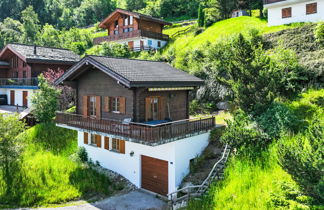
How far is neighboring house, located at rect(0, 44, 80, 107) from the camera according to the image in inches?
1277

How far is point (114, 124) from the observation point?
1573 centimetres

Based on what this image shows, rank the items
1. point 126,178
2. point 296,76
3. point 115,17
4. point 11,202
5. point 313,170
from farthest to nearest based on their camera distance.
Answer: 1. point 115,17
2. point 296,76
3. point 126,178
4. point 11,202
5. point 313,170

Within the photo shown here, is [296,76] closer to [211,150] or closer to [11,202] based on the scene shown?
[211,150]

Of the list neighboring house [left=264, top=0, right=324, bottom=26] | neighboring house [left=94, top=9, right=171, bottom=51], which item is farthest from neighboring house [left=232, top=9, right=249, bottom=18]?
neighboring house [left=264, top=0, right=324, bottom=26]

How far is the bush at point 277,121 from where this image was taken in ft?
48.1

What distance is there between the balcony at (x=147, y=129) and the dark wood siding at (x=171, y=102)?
1000 millimetres

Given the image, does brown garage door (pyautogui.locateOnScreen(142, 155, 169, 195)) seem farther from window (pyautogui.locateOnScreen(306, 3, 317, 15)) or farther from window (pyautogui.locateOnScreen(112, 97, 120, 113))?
window (pyautogui.locateOnScreen(306, 3, 317, 15))

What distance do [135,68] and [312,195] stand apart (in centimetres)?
1181

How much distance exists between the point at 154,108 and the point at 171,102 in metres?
1.43

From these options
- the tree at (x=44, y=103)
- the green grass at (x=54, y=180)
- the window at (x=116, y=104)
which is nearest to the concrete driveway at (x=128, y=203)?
the green grass at (x=54, y=180)

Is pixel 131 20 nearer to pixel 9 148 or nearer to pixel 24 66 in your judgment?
pixel 24 66

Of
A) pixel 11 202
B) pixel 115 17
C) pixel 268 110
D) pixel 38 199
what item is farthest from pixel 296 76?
pixel 115 17

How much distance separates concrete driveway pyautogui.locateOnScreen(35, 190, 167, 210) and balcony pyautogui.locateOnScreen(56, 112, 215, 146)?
349 centimetres

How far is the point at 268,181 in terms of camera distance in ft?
40.1
